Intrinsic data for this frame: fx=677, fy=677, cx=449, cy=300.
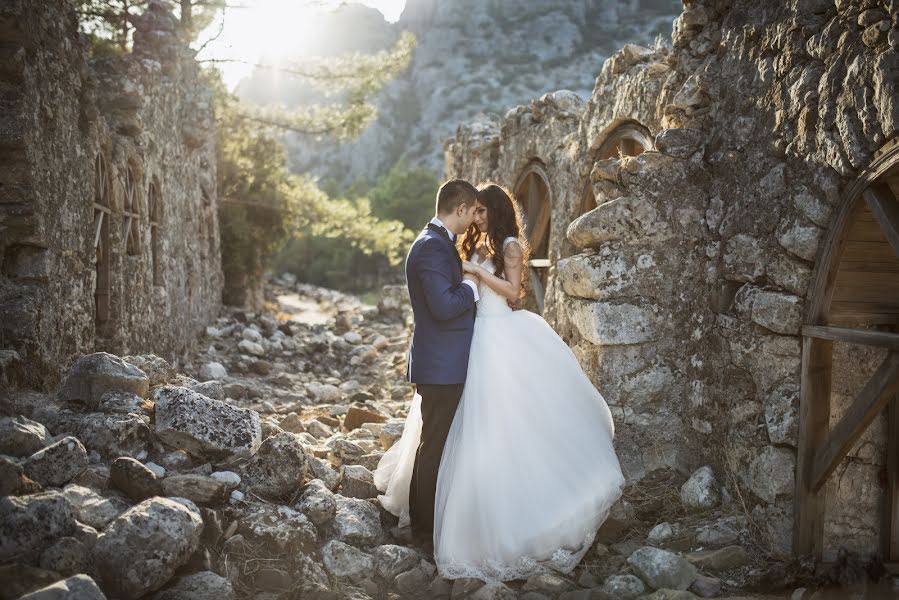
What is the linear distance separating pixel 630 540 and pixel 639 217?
1823 millimetres

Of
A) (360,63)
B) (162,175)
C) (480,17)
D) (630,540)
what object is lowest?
(630,540)

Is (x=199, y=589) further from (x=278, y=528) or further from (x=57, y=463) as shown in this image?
(x=57, y=463)

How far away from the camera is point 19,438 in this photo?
2955 mm

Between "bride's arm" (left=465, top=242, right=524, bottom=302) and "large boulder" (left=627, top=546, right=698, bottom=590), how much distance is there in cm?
145

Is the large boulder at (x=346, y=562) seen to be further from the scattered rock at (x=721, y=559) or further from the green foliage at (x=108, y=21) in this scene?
the green foliage at (x=108, y=21)

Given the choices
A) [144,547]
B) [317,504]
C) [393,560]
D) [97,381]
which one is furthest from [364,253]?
[144,547]

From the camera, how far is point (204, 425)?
3559 mm

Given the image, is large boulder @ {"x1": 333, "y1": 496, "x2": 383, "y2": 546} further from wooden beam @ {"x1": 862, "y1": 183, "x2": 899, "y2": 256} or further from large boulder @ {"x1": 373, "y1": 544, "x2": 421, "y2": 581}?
wooden beam @ {"x1": 862, "y1": 183, "x2": 899, "y2": 256}

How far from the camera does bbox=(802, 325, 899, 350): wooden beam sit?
275 cm

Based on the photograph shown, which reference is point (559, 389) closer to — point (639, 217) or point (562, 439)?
point (562, 439)

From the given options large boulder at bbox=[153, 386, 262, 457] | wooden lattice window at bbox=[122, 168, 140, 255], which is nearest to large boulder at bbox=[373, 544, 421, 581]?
large boulder at bbox=[153, 386, 262, 457]

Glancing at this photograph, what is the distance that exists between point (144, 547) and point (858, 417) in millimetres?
2961

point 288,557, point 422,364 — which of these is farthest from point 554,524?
point 288,557

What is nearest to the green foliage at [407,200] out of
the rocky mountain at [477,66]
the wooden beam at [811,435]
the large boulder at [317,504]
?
the rocky mountain at [477,66]
